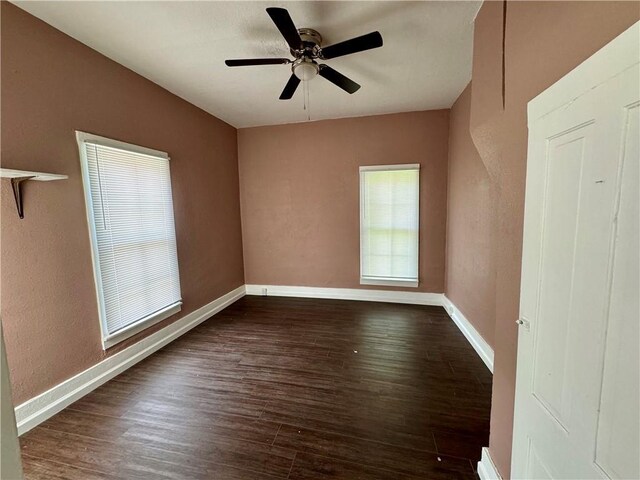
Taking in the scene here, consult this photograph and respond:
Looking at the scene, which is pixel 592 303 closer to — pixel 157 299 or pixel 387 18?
pixel 387 18

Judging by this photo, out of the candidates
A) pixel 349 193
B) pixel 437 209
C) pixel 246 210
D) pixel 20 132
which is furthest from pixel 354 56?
pixel 246 210

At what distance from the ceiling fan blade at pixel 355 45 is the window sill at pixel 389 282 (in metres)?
3.01

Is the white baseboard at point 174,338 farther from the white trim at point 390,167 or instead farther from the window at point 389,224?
the white trim at point 390,167

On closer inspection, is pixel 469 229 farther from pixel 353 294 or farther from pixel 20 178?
pixel 20 178

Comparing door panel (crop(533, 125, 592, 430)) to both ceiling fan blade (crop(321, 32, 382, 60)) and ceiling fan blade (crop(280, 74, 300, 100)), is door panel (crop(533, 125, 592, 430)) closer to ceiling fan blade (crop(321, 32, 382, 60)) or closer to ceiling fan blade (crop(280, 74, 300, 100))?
ceiling fan blade (crop(321, 32, 382, 60))

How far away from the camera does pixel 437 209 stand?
379 centimetres

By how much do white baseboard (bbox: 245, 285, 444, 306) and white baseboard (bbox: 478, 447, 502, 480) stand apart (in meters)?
2.62

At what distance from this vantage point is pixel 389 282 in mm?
4043

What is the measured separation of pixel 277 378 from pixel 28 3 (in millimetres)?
3209

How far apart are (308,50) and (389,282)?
3.14 meters

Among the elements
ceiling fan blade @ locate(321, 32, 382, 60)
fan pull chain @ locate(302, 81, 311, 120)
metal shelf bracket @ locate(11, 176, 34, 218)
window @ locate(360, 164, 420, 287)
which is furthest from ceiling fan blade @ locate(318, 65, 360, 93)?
metal shelf bracket @ locate(11, 176, 34, 218)

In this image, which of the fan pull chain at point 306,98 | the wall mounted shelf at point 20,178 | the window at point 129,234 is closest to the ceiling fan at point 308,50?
the fan pull chain at point 306,98

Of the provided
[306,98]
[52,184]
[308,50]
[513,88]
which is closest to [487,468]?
A: [513,88]

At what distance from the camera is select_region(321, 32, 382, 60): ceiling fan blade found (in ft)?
5.69
